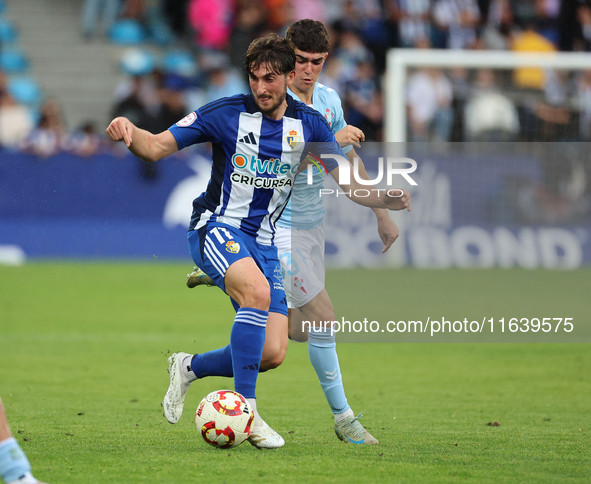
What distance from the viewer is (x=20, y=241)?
14.6m

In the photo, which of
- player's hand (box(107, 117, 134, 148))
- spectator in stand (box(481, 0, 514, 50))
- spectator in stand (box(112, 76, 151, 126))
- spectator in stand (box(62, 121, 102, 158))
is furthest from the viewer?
spectator in stand (box(481, 0, 514, 50))

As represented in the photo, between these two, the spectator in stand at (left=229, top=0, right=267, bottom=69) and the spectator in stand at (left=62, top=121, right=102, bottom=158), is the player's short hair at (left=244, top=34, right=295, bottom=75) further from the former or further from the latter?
the spectator in stand at (left=229, top=0, right=267, bottom=69)

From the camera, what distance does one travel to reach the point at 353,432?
16.1 ft

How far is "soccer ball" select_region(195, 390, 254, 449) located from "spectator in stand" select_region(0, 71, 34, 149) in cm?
1238

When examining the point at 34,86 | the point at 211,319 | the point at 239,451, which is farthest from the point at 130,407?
the point at 34,86

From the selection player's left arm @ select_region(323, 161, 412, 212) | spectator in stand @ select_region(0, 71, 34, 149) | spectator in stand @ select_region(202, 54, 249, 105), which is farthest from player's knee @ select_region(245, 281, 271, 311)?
spectator in stand @ select_region(202, 54, 249, 105)

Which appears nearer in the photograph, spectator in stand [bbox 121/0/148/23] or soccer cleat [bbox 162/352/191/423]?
soccer cleat [bbox 162/352/191/423]

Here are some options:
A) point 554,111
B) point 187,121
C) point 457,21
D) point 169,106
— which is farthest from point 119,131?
point 457,21

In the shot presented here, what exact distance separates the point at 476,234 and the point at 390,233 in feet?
24.4

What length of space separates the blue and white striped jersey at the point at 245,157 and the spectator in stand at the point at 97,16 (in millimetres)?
15720

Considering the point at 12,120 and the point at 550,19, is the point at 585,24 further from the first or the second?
the point at 12,120

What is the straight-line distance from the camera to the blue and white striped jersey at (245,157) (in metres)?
4.77

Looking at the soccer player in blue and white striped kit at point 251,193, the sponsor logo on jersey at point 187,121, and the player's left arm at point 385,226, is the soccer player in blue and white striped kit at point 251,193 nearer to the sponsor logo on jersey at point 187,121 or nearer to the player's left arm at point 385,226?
the sponsor logo on jersey at point 187,121

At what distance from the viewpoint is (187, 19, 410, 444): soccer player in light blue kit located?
511 centimetres
